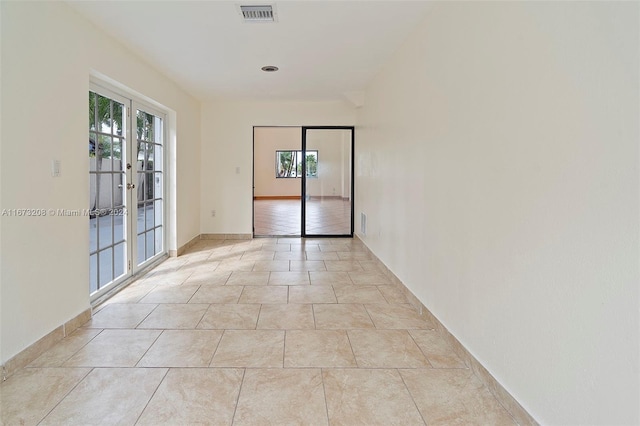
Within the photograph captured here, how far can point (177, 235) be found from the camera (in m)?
5.00

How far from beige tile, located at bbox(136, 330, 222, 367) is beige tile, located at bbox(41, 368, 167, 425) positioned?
0.33ft

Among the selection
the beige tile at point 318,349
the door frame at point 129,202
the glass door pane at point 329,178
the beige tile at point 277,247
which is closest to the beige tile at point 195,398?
the beige tile at point 318,349

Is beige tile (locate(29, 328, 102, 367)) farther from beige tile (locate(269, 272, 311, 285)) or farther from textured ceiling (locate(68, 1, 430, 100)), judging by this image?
textured ceiling (locate(68, 1, 430, 100))

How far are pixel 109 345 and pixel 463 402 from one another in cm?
205

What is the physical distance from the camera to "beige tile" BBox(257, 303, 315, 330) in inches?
105

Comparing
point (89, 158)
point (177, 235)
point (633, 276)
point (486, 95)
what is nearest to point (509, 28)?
point (486, 95)

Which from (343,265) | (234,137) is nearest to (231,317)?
(343,265)

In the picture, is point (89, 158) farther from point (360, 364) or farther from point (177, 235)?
point (360, 364)

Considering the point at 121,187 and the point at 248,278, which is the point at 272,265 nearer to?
the point at 248,278

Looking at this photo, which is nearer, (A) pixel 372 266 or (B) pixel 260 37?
(B) pixel 260 37

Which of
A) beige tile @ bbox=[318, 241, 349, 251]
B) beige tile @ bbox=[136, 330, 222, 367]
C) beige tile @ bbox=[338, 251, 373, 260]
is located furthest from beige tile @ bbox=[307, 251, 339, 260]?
beige tile @ bbox=[136, 330, 222, 367]

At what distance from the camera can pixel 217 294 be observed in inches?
132

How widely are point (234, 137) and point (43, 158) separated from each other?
3998 millimetres

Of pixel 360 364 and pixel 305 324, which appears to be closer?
pixel 360 364
